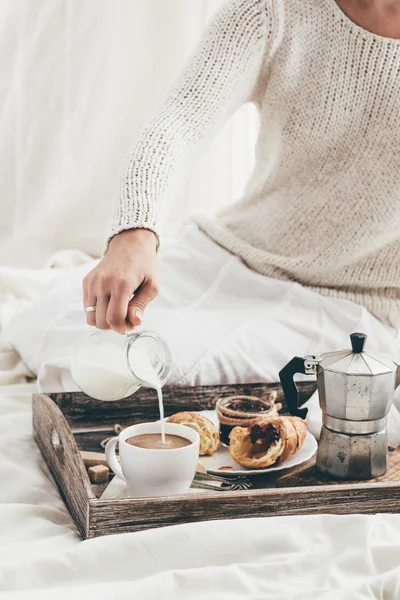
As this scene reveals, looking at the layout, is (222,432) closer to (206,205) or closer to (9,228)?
(9,228)

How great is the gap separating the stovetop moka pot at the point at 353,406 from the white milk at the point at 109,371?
0.18 meters

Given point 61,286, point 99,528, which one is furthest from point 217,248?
point 99,528

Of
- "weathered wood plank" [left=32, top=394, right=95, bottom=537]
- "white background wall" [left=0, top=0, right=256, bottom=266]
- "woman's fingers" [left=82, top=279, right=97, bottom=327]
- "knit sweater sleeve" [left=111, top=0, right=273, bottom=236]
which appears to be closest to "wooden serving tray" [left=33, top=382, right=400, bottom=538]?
"weathered wood plank" [left=32, top=394, right=95, bottom=537]

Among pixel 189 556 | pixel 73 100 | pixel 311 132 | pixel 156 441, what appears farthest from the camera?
pixel 73 100

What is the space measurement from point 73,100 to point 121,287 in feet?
4.58

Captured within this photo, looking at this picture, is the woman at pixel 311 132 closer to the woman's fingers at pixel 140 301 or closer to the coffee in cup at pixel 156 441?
the woman's fingers at pixel 140 301

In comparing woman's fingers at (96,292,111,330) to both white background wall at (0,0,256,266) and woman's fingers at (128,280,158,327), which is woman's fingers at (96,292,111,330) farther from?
white background wall at (0,0,256,266)

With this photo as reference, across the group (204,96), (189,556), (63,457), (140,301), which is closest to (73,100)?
(204,96)

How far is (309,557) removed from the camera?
0.85m

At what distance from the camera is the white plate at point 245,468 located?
1.06 m

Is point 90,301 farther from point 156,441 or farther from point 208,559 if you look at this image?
point 208,559

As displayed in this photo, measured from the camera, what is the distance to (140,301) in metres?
1.08

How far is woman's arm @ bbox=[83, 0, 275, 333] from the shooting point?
1.07m

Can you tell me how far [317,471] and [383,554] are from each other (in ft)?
0.74
